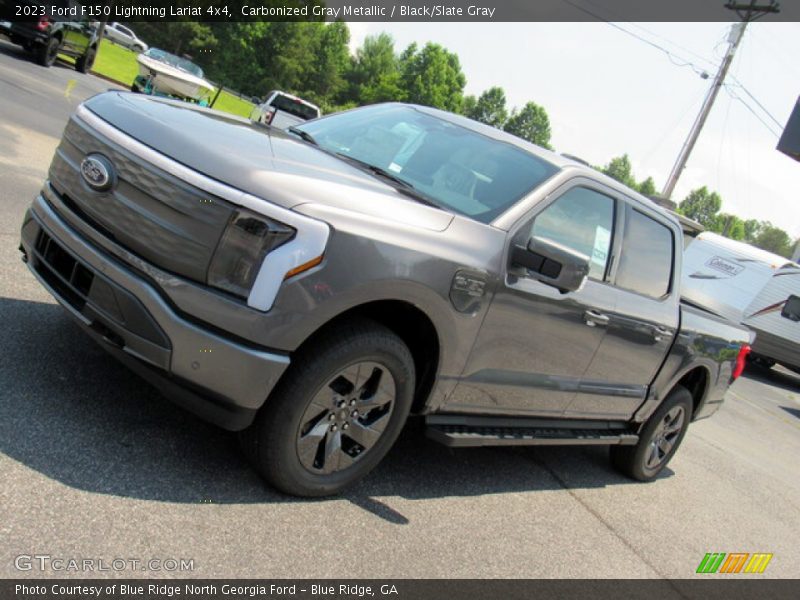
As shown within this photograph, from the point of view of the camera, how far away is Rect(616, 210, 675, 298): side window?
482cm

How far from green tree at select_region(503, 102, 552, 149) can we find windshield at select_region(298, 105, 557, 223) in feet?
408

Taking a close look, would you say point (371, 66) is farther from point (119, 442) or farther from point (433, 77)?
point (119, 442)

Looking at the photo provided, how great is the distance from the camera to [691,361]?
5.61 metres

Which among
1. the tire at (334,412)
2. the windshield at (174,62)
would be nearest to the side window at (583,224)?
the tire at (334,412)

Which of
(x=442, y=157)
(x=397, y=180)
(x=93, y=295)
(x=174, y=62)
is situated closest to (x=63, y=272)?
(x=93, y=295)

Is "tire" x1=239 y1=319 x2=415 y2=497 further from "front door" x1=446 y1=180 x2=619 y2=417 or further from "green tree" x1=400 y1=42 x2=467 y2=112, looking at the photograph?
"green tree" x1=400 y1=42 x2=467 y2=112

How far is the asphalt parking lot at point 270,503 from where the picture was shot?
2807 mm

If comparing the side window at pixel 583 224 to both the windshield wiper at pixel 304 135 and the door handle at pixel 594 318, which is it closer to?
the door handle at pixel 594 318

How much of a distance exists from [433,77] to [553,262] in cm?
9282

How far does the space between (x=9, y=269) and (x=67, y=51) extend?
57.9 feet

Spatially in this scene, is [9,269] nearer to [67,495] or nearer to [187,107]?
[187,107]

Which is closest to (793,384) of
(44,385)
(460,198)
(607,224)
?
(607,224)

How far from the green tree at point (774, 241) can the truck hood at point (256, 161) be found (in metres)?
144

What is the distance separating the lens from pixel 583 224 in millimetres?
A: 4438
